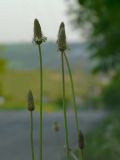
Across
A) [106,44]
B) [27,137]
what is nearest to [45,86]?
[106,44]

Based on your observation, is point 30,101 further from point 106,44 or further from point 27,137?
point 106,44

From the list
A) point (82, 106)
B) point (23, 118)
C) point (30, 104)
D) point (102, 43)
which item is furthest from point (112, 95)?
point (30, 104)

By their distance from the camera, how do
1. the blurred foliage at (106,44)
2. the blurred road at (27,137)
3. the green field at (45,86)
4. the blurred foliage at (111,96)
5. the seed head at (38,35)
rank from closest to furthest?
1. the seed head at (38,35)
2. the blurred road at (27,137)
3. the green field at (45,86)
4. the blurred foliage at (106,44)
5. the blurred foliage at (111,96)

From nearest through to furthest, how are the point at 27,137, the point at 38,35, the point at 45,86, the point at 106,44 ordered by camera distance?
the point at 38,35 < the point at 27,137 < the point at 45,86 < the point at 106,44

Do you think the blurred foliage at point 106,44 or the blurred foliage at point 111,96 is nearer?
the blurred foliage at point 106,44

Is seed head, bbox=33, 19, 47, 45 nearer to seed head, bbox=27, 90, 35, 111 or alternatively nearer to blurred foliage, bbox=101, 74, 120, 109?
seed head, bbox=27, 90, 35, 111

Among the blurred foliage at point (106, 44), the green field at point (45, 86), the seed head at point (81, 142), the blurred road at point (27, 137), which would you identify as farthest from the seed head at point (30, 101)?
the blurred foliage at point (106, 44)

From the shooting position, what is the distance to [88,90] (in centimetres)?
557

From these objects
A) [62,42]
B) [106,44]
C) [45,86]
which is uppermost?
[106,44]

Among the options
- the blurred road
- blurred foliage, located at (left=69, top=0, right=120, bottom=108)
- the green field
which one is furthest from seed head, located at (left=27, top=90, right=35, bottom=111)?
blurred foliage, located at (left=69, top=0, right=120, bottom=108)

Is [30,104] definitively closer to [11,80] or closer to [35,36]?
[35,36]

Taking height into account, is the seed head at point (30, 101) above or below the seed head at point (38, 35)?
below

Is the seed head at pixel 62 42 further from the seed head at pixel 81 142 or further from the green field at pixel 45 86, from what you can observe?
the green field at pixel 45 86

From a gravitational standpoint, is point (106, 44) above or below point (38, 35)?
above
